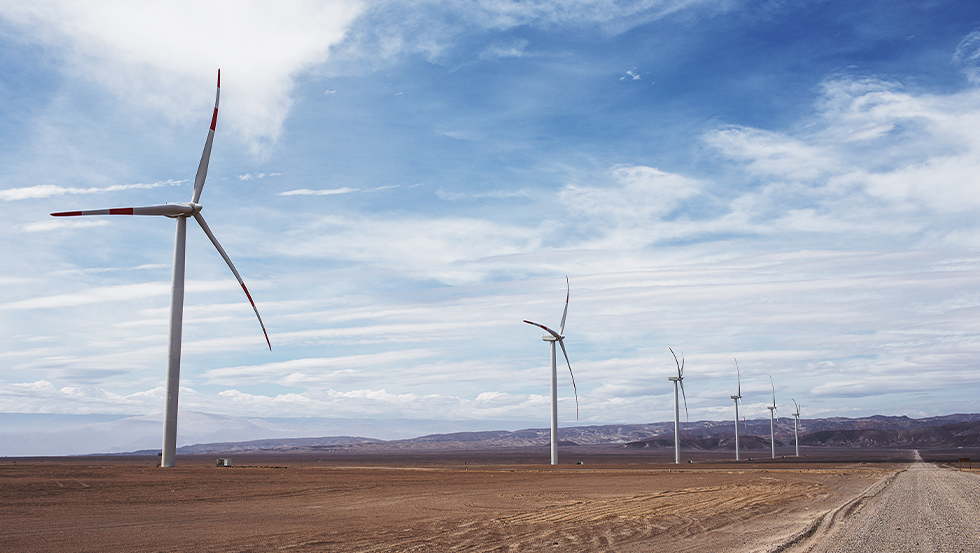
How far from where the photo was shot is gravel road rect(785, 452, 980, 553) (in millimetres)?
20312

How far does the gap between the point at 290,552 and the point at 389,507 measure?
14522 mm

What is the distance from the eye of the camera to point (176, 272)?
187 feet

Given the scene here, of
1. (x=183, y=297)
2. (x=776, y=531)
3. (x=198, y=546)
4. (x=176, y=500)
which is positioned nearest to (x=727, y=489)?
(x=776, y=531)

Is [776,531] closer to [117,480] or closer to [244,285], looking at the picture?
[117,480]

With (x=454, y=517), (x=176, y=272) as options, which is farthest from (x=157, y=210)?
(x=454, y=517)

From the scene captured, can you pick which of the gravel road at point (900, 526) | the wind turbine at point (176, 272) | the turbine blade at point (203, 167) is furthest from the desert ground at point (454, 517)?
the turbine blade at point (203, 167)

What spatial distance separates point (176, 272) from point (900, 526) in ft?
165

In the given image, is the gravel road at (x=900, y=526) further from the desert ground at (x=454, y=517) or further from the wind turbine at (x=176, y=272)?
the wind turbine at (x=176, y=272)

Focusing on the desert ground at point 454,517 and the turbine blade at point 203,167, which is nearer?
the desert ground at point 454,517

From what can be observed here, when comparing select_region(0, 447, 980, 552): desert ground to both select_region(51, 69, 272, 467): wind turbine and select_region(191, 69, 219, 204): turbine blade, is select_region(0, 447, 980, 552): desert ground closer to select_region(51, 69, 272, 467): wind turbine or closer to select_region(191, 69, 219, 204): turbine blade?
select_region(51, 69, 272, 467): wind turbine

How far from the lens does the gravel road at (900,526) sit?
20312mm

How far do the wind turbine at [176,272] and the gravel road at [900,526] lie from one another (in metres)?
38.4

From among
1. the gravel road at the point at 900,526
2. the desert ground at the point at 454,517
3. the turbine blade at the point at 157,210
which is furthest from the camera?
the turbine blade at the point at 157,210

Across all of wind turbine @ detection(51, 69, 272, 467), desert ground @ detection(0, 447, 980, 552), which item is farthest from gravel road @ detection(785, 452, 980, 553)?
wind turbine @ detection(51, 69, 272, 467)
